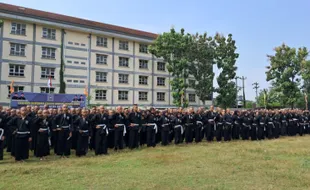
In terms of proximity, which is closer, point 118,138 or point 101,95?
point 118,138

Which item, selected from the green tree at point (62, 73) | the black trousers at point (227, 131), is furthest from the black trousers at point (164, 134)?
the green tree at point (62, 73)

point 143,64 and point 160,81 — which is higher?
point 143,64

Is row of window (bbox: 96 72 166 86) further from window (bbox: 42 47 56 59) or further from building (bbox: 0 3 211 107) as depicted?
window (bbox: 42 47 56 59)

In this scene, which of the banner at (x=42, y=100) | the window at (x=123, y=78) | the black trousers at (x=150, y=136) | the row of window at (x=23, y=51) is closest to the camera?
the black trousers at (x=150, y=136)

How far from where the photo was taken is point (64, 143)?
35.4 feet

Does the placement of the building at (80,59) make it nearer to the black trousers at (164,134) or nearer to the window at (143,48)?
the window at (143,48)

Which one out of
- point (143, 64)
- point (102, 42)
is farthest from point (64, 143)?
point (143, 64)

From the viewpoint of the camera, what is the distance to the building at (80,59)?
30498 millimetres

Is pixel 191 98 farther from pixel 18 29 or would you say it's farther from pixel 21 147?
pixel 21 147

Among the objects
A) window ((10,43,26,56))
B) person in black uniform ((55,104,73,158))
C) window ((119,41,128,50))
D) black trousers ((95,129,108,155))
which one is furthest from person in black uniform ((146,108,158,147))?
window ((119,41,128,50))

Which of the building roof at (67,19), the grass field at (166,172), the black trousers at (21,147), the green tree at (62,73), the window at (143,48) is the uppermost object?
the building roof at (67,19)

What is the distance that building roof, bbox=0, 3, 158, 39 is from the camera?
3077 cm

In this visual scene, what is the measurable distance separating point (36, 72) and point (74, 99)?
339 inches

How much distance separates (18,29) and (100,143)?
81.2 ft
